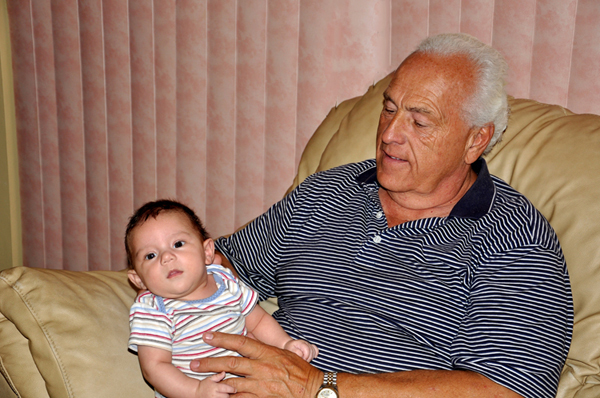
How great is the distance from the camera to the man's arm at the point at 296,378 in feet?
3.76

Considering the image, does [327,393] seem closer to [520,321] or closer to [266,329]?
[266,329]

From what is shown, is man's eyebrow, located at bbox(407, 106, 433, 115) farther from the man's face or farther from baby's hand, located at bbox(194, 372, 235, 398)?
baby's hand, located at bbox(194, 372, 235, 398)

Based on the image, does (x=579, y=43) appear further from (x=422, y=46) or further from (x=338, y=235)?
(x=338, y=235)

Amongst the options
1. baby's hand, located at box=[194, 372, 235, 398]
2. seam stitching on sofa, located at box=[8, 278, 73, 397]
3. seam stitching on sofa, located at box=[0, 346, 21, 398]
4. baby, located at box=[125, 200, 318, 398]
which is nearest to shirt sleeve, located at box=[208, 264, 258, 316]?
baby, located at box=[125, 200, 318, 398]

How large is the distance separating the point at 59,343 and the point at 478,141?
3.66ft

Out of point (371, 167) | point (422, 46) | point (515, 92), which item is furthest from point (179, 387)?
point (515, 92)

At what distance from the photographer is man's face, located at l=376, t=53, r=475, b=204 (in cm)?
138

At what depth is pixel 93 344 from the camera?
125 cm

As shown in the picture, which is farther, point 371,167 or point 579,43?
point 579,43

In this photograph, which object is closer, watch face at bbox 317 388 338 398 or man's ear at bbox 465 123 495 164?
watch face at bbox 317 388 338 398

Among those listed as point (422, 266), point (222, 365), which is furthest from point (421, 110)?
point (222, 365)

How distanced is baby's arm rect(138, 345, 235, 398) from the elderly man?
0.04 metres

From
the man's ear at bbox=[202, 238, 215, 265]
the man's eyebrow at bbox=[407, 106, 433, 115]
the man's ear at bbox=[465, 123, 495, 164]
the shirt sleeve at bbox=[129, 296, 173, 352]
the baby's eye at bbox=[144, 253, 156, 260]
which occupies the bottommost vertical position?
the shirt sleeve at bbox=[129, 296, 173, 352]

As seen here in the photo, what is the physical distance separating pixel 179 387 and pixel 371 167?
831 millimetres
